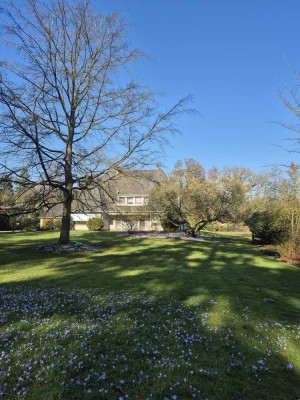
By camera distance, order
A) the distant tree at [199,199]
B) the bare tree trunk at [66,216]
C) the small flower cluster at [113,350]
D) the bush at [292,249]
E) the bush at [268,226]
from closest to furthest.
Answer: the small flower cluster at [113,350]
the bush at [292,249]
the bare tree trunk at [66,216]
the bush at [268,226]
the distant tree at [199,199]

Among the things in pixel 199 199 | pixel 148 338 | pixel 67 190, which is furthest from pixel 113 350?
pixel 199 199

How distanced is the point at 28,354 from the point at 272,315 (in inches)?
170

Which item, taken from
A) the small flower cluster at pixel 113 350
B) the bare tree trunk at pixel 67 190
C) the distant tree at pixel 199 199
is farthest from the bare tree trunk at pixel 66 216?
the distant tree at pixel 199 199

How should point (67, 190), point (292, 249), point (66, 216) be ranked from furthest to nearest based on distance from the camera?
1. point (66, 216)
2. point (67, 190)
3. point (292, 249)

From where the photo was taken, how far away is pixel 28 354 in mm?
3709

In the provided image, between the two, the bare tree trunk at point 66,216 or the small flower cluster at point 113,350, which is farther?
the bare tree trunk at point 66,216

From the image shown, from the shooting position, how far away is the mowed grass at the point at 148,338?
317cm

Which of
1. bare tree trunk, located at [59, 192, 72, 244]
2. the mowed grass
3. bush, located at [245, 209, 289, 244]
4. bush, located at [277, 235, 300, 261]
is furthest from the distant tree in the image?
the mowed grass

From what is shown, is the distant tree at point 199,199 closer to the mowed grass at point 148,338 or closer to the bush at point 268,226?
the bush at point 268,226

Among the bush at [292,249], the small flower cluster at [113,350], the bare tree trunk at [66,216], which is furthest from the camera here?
the bare tree trunk at [66,216]

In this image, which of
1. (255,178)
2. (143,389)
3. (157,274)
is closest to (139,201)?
(255,178)

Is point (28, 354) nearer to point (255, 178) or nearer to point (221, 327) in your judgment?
point (221, 327)

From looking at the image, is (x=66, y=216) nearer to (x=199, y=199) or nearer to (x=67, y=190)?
(x=67, y=190)

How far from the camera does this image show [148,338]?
437 centimetres
